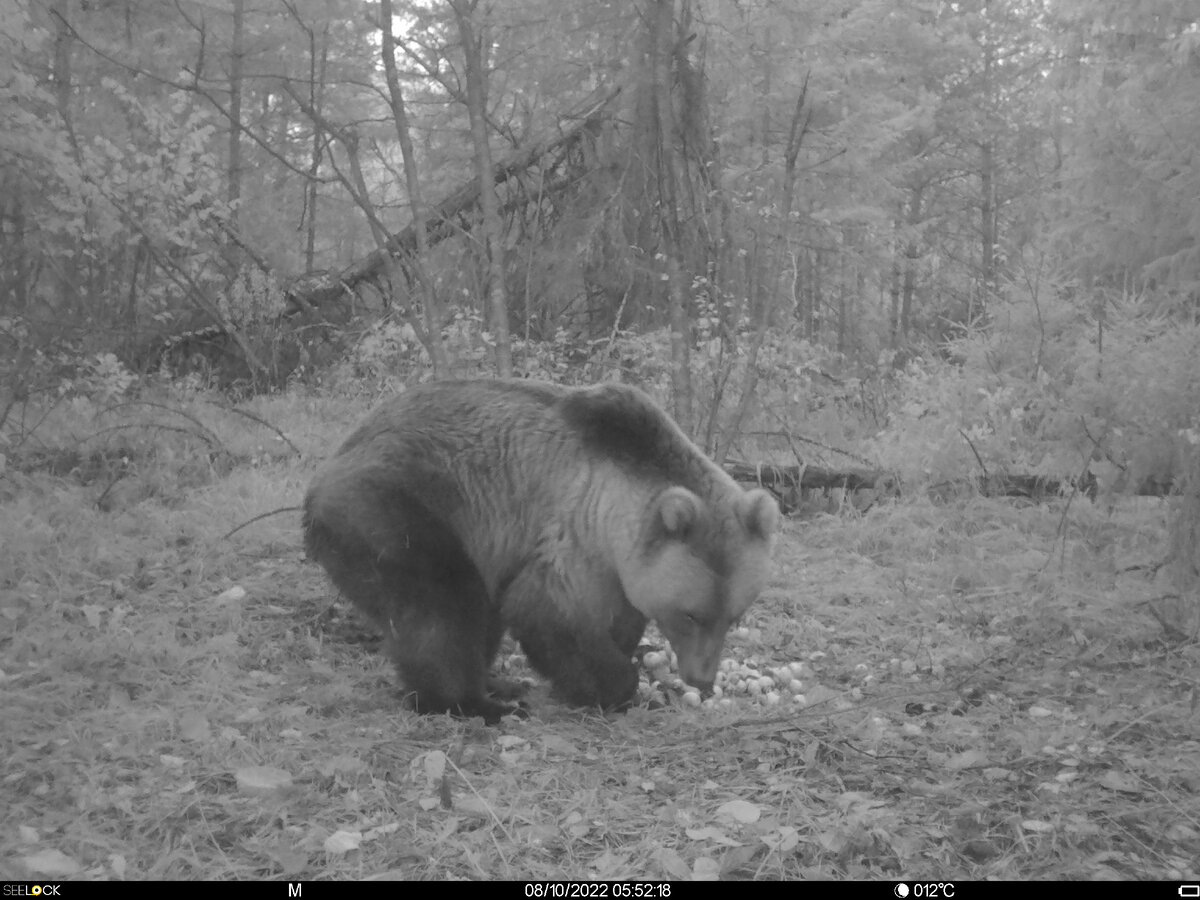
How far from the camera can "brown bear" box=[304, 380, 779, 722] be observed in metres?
4.84

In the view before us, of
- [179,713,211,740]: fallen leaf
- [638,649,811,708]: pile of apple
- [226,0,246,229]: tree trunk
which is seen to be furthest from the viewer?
[226,0,246,229]: tree trunk

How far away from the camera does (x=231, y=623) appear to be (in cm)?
554

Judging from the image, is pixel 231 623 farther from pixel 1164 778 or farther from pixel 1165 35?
pixel 1165 35

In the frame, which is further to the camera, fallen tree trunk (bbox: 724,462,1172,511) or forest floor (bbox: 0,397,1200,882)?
fallen tree trunk (bbox: 724,462,1172,511)

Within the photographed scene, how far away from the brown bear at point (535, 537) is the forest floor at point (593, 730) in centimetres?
32

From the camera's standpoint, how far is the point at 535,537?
523 centimetres

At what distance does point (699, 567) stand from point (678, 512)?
284mm

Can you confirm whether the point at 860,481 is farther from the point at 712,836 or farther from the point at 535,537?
the point at 712,836

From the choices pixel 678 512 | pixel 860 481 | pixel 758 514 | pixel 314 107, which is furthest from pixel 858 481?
pixel 314 107

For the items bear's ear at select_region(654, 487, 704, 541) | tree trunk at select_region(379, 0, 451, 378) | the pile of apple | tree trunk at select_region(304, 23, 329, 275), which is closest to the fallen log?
tree trunk at select_region(379, 0, 451, 378)

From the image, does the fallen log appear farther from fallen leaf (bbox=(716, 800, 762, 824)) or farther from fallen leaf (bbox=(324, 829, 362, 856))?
fallen leaf (bbox=(324, 829, 362, 856))

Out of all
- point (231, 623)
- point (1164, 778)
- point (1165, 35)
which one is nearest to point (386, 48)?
point (231, 623)

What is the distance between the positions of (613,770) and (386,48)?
5.60 meters
